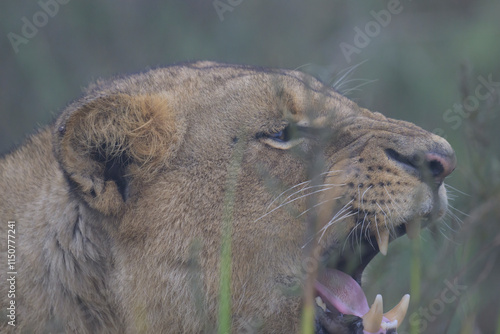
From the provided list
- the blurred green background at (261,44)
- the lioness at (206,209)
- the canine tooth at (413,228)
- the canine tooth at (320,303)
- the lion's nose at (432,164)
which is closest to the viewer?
the canine tooth at (413,228)

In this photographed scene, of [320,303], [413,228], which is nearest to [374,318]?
[320,303]

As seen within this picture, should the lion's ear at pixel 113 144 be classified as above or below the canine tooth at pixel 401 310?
above

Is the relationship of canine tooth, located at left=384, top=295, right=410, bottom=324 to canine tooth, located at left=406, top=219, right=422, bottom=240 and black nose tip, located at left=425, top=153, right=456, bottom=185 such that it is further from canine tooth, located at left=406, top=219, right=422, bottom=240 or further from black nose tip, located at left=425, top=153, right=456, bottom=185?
black nose tip, located at left=425, top=153, right=456, bottom=185

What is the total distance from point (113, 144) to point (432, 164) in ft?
4.78

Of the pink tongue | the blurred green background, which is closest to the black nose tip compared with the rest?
the pink tongue

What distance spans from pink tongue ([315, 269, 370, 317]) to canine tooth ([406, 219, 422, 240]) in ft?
1.49

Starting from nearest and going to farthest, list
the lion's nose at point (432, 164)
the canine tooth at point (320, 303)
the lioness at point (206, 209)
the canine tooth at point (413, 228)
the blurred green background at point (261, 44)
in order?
1. the canine tooth at point (413, 228)
2. the lioness at point (206, 209)
3. the lion's nose at point (432, 164)
4. the canine tooth at point (320, 303)
5. the blurred green background at point (261, 44)

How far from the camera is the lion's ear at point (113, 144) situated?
3.12 m

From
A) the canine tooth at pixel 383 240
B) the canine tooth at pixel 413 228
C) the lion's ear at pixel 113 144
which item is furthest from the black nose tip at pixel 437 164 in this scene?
the lion's ear at pixel 113 144

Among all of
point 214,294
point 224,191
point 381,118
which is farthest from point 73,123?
point 381,118

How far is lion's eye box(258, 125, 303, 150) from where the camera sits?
354 centimetres

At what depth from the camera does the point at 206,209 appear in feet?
11.1

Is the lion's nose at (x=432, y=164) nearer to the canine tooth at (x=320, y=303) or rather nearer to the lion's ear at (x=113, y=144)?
the canine tooth at (x=320, y=303)

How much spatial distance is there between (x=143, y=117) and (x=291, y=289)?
105cm
